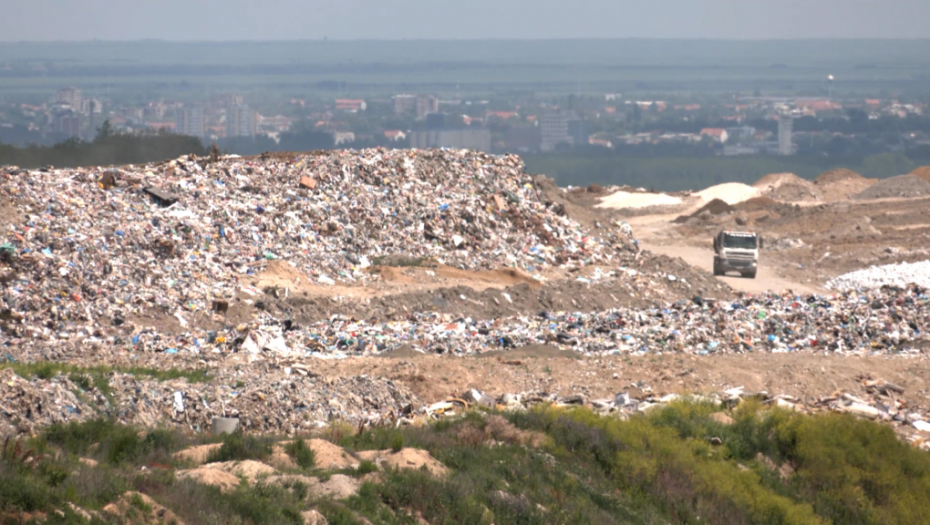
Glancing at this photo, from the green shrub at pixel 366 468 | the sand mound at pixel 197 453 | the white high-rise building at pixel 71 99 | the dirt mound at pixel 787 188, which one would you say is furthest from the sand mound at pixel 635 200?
the white high-rise building at pixel 71 99

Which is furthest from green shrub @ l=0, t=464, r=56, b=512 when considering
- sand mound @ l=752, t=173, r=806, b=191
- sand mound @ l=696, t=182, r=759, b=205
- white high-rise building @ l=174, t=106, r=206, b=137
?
white high-rise building @ l=174, t=106, r=206, b=137

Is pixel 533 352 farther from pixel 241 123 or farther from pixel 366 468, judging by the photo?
pixel 241 123

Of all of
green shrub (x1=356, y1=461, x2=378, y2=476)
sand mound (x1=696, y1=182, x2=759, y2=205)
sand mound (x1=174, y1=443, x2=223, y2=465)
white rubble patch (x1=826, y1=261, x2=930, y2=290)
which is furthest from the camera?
sand mound (x1=696, y1=182, x2=759, y2=205)

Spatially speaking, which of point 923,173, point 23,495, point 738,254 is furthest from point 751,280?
point 923,173

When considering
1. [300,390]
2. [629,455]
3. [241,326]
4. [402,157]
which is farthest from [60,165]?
[629,455]

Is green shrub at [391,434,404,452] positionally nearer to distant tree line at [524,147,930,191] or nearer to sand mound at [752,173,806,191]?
sand mound at [752,173,806,191]

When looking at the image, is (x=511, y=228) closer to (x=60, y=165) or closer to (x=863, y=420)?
(x=863, y=420)
